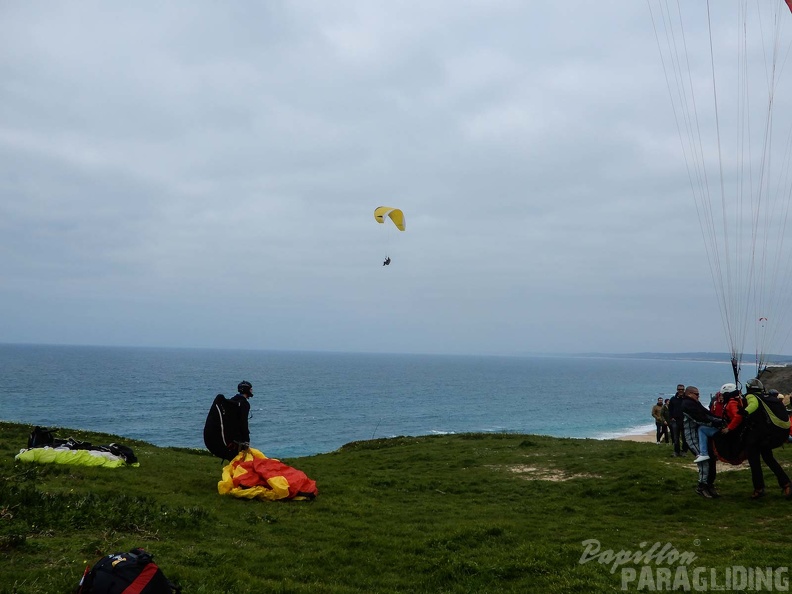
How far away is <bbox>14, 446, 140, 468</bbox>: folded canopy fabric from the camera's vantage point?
1508cm

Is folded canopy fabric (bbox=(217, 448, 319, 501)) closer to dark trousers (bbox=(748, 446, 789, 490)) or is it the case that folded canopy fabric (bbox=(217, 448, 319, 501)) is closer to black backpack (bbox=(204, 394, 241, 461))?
black backpack (bbox=(204, 394, 241, 461))

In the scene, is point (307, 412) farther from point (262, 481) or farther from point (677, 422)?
point (262, 481)

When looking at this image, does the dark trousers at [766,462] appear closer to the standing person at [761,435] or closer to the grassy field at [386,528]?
the standing person at [761,435]

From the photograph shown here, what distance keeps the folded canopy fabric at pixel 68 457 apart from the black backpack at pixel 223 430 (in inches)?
165

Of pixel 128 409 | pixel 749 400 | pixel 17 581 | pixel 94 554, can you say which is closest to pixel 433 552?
pixel 94 554

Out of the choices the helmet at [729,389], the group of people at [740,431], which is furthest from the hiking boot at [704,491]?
the helmet at [729,389]

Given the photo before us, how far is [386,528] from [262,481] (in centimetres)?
445

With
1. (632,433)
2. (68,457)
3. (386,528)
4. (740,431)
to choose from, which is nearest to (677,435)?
(740,431)

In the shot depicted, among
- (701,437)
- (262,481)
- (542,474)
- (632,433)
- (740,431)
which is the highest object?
(740,431)

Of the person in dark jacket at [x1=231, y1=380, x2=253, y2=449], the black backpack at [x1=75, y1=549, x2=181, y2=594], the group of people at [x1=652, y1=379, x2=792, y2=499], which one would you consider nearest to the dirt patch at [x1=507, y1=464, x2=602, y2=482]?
the group of people at [x1=652, y1=379, x2=792, y2=499]

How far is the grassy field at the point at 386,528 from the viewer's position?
825 centimetres

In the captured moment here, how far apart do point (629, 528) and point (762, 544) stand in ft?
8.54

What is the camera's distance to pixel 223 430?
14508 mm

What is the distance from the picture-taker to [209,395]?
358ft
